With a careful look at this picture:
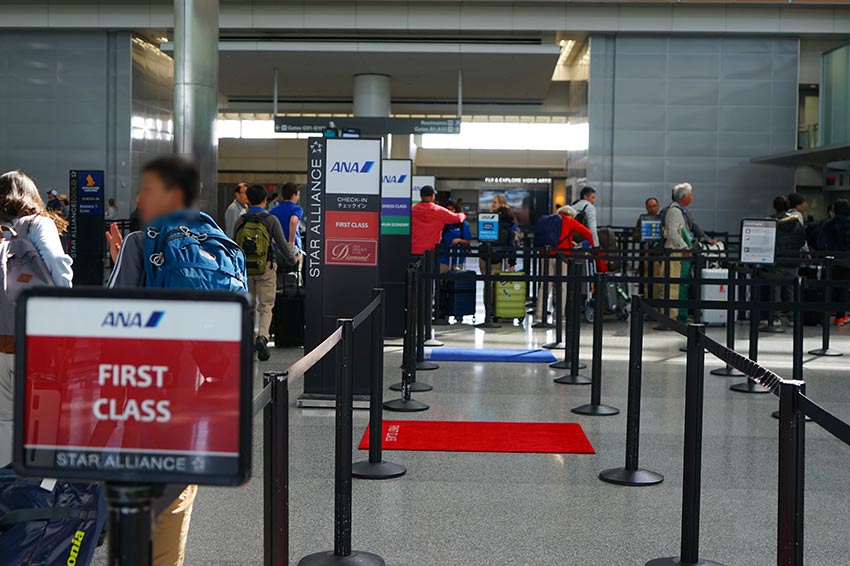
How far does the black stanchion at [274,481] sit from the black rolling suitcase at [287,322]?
27.7 ft

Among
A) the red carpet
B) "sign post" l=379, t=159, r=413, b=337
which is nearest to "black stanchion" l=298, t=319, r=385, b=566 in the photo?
the red carpet

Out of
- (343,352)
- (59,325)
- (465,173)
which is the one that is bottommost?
(343,352)

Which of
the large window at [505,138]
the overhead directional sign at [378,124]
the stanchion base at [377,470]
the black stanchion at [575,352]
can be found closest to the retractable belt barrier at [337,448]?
the stanchion base at [377,470]

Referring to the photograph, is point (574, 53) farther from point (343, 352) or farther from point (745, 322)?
point (343, 352)

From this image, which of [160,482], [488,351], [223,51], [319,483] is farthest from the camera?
[223,51]

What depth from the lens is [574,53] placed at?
29469 mm

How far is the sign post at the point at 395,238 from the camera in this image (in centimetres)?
1295

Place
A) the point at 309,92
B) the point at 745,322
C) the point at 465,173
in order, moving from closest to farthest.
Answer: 1. the point at 745,322
2. the point at 309,92
3. the point at 465,173

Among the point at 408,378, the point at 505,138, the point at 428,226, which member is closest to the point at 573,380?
the point at 408,378

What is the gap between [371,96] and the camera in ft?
91.0

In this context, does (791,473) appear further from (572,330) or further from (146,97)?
(146,97)

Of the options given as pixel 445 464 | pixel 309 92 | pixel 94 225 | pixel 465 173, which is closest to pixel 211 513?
pixel 445 464

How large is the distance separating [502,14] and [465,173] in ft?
64.2

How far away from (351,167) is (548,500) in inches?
142
